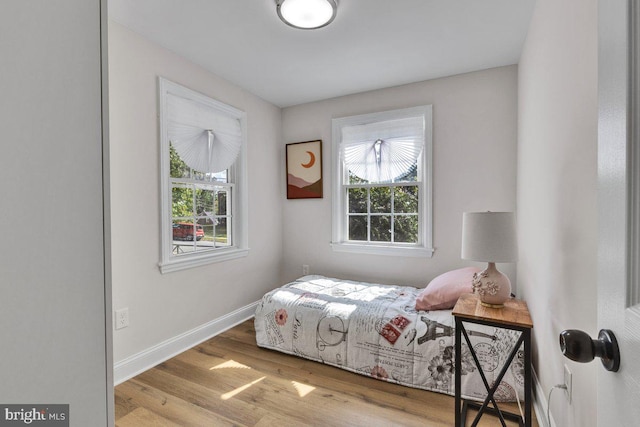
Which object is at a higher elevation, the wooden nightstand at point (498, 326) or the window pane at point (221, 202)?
the window pane at point (221, 202)

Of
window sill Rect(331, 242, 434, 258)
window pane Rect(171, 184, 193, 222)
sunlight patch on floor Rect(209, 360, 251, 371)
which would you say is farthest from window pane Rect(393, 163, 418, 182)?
sunlight patch on floor Rect(209, 360, 251, 371)

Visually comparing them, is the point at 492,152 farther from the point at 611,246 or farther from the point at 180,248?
the point at 180,248

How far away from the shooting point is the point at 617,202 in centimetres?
49

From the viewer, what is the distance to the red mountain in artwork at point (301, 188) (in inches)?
143

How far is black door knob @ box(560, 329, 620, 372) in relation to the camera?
48 cm

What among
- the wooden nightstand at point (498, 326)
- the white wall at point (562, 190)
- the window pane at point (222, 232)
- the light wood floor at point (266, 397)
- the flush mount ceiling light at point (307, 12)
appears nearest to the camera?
the white wall at point (562, 190)

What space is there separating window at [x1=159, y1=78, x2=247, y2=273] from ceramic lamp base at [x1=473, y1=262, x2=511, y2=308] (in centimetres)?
227

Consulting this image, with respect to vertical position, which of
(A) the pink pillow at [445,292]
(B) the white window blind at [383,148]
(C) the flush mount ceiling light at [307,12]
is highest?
(C) the flush mount ceiling light at [307,12]

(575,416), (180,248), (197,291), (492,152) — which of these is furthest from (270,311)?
(492,152)

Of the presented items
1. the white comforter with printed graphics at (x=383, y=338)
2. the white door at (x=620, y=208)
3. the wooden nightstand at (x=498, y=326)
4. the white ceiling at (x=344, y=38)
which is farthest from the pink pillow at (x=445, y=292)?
the white ceiling at (x=344, y=38)

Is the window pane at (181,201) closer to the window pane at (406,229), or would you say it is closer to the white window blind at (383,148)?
the white window blind at (383,148)

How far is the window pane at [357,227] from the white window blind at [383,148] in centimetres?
47

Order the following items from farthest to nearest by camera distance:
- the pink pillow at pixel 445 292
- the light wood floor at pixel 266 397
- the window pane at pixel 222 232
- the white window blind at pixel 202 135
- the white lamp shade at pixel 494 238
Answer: the window pane at pixel 222 232 → the white window blind at pixel 202 135 → the pink pillow at pixel 445 292 → the light wood floor at pixel 266 397 → the white lamp shade at pixel 494 238

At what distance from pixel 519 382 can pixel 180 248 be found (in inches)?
106
